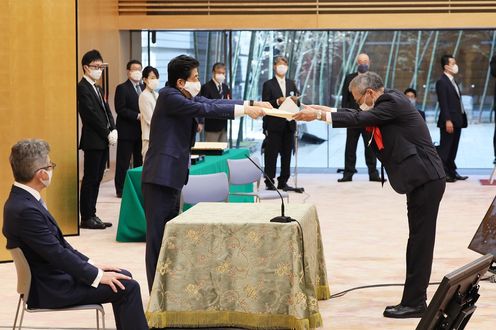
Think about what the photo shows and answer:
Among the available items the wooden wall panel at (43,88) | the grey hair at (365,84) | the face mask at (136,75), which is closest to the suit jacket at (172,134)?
the grey hair at (365,84)

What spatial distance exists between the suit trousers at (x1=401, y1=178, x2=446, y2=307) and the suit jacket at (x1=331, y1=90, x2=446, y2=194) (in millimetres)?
72

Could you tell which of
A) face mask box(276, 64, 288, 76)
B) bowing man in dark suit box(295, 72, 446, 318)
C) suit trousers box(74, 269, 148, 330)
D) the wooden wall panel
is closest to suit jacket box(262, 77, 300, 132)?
face mask box(276, 64, 288, 76)

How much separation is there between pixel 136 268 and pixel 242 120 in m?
8.02

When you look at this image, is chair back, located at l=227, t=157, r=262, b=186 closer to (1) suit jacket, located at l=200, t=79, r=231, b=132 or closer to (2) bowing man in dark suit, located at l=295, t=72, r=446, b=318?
(2) bowing man in dark suit, located at l=295, t=72, r=446, b=318

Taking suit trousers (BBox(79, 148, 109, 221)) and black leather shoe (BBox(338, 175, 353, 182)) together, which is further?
black leather shoe (BBox(338, 175, 353, 182))

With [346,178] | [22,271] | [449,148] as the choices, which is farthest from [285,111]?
[449,148]

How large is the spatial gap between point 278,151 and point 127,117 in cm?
202

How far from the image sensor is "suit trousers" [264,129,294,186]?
12.3 meters

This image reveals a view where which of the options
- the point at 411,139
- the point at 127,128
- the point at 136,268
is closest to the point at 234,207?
the point at 411,139

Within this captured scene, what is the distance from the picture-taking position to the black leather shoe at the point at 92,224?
30.9 feet

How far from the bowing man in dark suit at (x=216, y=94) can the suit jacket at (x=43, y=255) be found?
816 cm

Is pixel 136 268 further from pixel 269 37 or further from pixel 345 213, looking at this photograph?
pixel 269 37

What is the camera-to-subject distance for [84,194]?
31.1 ft

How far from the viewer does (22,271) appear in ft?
15.0
